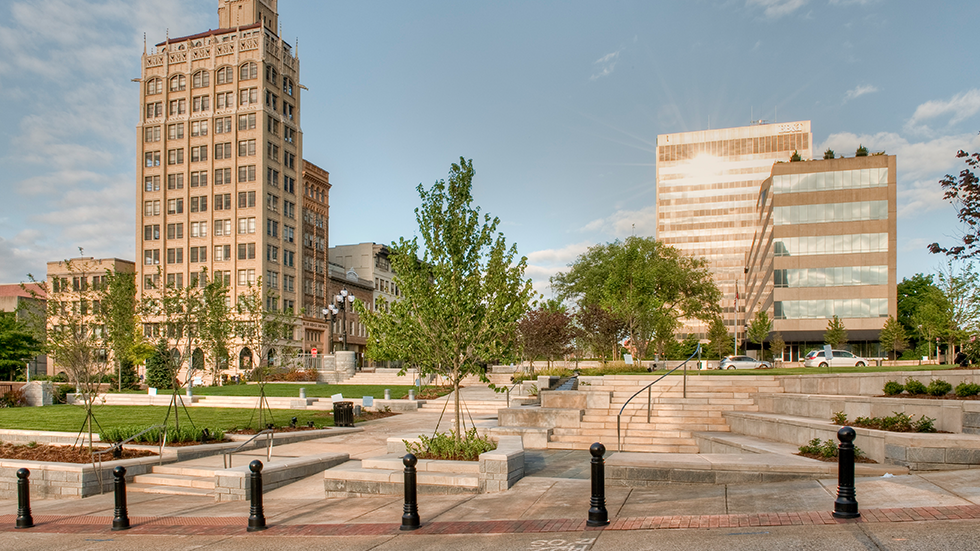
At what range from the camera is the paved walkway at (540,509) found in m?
7.95

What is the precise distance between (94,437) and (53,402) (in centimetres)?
2269

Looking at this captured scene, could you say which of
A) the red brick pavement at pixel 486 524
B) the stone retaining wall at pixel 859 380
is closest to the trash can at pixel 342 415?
the red brick pavement at pixel 486 524

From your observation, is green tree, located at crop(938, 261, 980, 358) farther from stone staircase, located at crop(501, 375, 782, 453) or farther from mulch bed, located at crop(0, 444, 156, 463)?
mulch bed, located at crop(0, 444, 156, 463)

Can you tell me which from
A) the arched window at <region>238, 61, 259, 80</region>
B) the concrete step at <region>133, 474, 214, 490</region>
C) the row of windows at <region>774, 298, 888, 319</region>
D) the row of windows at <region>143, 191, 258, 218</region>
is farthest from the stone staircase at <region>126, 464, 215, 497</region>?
the row of windows at <region>774, 298, 888, 319</region>

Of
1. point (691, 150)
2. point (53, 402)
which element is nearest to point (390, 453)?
point (53, 402)

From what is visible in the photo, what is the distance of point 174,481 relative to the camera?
14.0 m

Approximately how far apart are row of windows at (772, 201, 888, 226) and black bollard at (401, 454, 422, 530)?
74.2 metres

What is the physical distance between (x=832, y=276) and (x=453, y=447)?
233 ft

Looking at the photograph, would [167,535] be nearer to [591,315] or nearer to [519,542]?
[519,542]

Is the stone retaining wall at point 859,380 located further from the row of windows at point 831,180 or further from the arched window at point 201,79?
the arched window at point 201,79

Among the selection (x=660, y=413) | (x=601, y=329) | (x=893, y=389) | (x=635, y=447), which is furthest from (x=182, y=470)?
(x=601, y=329)

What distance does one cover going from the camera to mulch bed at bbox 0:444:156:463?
588 inches

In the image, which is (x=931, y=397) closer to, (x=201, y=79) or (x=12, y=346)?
(x=12, y=346)

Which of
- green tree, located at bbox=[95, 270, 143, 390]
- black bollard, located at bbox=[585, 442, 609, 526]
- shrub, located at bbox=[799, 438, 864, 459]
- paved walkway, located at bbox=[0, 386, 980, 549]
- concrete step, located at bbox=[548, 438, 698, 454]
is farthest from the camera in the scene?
green tree, located at bbox=[95, 270, 143, 390]
